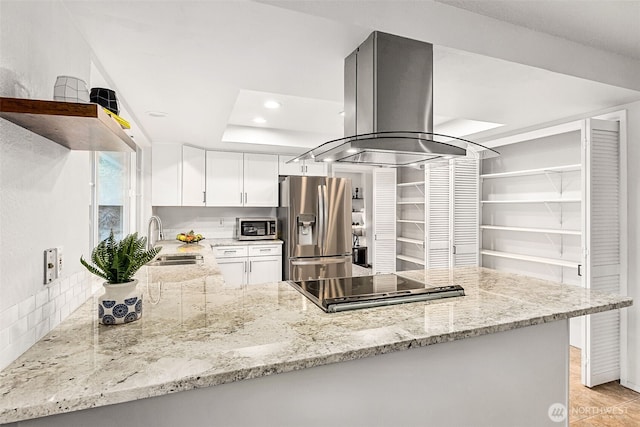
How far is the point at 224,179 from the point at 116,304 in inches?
141

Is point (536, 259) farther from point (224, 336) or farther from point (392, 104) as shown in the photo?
point (224, 336)

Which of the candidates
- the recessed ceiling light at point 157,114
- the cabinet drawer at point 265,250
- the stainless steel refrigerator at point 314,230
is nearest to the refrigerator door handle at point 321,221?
the stainless steel refrigerator at point 314,230

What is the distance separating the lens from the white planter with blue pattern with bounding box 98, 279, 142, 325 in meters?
1.25

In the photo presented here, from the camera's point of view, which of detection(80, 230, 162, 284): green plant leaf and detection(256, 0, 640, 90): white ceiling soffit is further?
detection(256, 0, 640, 90): white ceiling soffit

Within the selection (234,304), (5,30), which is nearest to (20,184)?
(5,30)

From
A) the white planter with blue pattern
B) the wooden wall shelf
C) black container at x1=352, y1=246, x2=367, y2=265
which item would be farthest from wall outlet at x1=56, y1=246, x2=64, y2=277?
black container at x1=352, y1=246, x2=367, y2=265

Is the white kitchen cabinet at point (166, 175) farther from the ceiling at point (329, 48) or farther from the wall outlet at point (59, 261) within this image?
the wall outlet at point (59, 261)

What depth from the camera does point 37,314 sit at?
3.60ft

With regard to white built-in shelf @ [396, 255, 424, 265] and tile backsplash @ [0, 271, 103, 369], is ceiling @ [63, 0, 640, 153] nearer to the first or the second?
tile backsplash @ [0, 271, 103, 369]

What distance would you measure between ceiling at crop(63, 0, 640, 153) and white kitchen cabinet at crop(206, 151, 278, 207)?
5.63 ft

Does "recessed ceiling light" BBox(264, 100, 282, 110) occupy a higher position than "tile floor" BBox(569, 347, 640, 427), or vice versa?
"recessed ceiling light" BBox(264, 100, 282, 110)

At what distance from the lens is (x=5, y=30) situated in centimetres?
94

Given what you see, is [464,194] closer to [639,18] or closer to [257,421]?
[639,18]

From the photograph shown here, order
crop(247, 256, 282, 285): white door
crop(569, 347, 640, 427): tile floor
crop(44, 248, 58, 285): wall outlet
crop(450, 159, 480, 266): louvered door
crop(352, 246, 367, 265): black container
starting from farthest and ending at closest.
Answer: crop(352, 246, 367, 265): black container → crop(247, 256, 282, 285): white door → crop(450, 159, 480, 266): louvered door → crop(569, 347, 640, 427): tile floor → crop(44, 248, 58, 285): wall outlet
